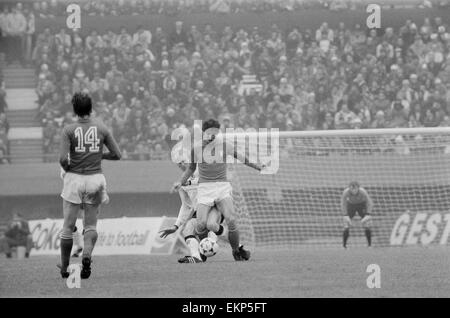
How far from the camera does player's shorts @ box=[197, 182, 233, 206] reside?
14.1 metres

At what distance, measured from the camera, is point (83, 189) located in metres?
11.2

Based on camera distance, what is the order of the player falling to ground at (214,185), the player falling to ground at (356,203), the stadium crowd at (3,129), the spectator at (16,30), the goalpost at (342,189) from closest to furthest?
the player falling to ground at (214,185)
the goalpost at (342,189)
the player falling to ground at (356,203)
the stadium crowd at (3,129)
the spectator at (16,30)

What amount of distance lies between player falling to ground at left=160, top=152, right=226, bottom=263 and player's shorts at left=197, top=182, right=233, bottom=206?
244 mm

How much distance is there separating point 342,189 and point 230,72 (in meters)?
5.25

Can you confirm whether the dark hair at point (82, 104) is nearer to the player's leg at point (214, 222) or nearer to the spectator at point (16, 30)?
the player's leg at point (214, 222)

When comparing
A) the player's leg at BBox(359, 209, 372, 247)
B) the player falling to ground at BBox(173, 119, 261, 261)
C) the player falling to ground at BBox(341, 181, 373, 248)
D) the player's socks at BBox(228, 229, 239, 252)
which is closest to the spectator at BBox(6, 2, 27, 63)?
the player falling to ground at BBox(341, 181, 373, 248)

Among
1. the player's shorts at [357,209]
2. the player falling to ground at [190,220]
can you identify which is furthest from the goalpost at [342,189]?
the player falling to ground at [190,220]

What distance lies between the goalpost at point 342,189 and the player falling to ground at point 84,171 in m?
11.1

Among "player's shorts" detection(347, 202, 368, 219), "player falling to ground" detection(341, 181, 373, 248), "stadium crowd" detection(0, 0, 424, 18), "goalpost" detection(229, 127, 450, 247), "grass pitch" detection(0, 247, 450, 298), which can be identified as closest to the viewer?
"grass pitch" detection(0, 247, 450, 298)

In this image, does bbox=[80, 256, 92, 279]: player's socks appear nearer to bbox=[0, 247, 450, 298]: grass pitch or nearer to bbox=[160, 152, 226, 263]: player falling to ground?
bbox=[0, 247, 450, 298]: grass pitch

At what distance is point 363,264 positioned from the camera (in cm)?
1343

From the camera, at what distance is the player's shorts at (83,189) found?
11.2 m

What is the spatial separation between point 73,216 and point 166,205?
604 inches

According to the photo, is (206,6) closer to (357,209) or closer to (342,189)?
(342,189)
